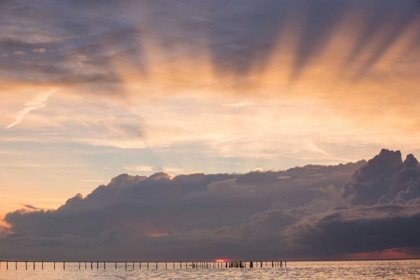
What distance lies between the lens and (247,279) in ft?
633

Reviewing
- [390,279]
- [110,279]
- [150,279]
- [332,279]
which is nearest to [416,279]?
[390,279]

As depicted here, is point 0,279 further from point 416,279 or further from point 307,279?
point 416,279

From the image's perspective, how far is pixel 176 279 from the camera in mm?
195250

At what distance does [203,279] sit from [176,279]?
38.8 feet

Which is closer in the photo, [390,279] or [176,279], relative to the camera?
[390,279]

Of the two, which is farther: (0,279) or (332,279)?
(0,279)

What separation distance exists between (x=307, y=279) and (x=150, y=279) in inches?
2336

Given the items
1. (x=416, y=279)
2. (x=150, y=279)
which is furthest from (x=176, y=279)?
(x=416, y=279)

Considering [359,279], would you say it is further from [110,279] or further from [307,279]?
[110,279]

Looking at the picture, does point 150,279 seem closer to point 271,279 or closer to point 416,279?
point 271,279

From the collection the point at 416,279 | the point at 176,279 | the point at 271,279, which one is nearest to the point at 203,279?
the point at 176,279

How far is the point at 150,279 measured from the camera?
194 metres

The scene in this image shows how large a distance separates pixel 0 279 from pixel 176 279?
69.7 meters

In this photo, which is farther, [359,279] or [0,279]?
[0,279]
